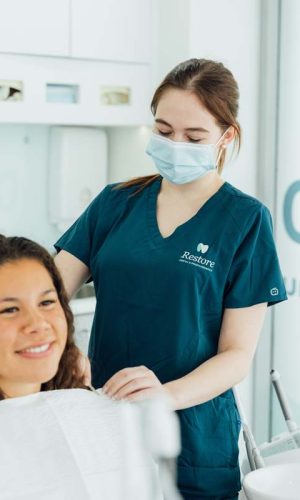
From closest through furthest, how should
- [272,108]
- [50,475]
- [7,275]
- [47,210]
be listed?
1. [50,475]
2. [7,275]
3. [272,108]
4. [47,210]

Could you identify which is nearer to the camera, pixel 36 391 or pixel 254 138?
pixel 36 391

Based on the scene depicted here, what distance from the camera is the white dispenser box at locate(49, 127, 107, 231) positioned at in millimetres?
3381

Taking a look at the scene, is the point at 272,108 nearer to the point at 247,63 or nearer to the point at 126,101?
the point at 247,63

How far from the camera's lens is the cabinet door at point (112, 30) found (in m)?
Answer: 3.12

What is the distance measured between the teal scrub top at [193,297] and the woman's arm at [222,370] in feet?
0.10

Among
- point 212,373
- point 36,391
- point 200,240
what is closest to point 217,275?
point 200,240

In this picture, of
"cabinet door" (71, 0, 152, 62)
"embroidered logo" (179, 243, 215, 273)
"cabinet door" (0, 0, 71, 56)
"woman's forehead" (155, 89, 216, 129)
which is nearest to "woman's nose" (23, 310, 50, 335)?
"embroidered logo" (179, 243, 215, 273)

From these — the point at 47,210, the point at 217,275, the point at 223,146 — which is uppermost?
the point at 223,146

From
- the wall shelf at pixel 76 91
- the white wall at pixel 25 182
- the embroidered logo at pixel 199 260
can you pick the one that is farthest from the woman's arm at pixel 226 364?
the white wall at pixel 25 182

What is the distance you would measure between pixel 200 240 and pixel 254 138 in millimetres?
1552

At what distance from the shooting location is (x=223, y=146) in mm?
1890

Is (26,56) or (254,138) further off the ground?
(26,56)

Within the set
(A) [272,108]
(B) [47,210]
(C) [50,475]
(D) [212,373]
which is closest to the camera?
(C) [50,475]

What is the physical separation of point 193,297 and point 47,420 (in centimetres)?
51
